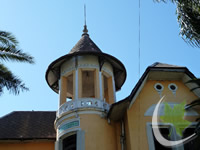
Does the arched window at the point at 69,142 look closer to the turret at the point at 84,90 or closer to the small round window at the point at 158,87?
the turret at the point at 84,90

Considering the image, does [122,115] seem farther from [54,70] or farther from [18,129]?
[18,129]

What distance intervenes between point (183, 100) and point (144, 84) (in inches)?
85.6

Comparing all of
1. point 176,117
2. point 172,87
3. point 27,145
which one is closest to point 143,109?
point 176,117

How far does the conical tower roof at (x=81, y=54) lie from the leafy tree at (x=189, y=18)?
6.71 meters

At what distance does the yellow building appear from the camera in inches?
515

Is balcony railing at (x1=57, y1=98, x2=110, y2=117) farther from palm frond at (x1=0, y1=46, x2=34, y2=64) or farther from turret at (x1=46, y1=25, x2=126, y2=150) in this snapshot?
palm frond at (x1=0, y1=46, x2=34, y2=64)

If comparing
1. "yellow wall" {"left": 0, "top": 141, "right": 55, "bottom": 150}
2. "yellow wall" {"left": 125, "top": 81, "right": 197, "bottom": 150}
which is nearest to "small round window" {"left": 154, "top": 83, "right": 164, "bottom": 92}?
"yellow wall" {"left": 125, "top": 81, "right": 197, "bottom": 150}

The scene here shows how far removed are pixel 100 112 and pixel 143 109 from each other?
2184 mm

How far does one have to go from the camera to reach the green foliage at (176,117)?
13262 mm

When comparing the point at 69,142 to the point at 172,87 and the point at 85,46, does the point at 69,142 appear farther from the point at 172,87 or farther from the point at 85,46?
the point at 172,87

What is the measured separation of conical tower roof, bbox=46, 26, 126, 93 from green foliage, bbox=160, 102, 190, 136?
4.16 m

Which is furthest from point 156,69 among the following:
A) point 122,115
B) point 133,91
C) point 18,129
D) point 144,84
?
point 18,129

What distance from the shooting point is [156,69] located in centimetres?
1429

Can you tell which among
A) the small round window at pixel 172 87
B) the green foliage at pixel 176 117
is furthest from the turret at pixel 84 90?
the small round window at pixel 172 87
